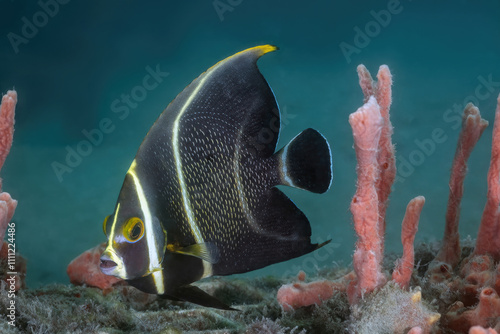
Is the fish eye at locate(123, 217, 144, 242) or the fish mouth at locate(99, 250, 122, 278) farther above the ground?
the fish eye at locate(123, 217, 144, 242)

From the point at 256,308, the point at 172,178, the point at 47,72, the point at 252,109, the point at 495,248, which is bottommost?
the point at 256,308

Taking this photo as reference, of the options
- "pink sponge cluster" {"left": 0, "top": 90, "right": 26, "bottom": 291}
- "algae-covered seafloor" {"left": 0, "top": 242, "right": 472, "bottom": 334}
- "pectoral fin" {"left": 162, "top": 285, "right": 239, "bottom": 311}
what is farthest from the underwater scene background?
"pectoral fin" {"left": 162, "top": 285, "right": 239, "bottom": 311}

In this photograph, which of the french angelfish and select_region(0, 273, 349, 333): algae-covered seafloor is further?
select_region(0, 273, 349, 333): algae-covered seafloor

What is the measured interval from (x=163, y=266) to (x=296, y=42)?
14.8 m

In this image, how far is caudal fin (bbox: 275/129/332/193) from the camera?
1092 mm

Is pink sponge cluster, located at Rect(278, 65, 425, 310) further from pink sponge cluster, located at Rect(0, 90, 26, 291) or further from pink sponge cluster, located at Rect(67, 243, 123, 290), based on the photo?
pink sponge cluster, located at Rect(0, 90, 26, 291)

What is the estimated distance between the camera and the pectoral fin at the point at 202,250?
106 cm

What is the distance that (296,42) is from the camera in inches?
581

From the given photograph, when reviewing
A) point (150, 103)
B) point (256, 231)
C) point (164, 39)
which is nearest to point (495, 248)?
point (256, 231)

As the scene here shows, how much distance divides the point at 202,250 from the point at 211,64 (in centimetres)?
1301

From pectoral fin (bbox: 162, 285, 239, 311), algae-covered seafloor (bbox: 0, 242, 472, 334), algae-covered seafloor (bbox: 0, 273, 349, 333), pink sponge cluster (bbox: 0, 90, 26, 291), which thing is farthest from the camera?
pink sponge cluster (bbox: 0, 90, 26, 291)

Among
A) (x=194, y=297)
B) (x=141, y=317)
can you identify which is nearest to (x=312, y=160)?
(x=194, y=297)

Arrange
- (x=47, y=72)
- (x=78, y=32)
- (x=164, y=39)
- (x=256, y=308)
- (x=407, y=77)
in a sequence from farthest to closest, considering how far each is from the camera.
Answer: (x=164, y=39), (x=78, y=32), (x=47, y=72), (x=407, y=77), (x=256, y=308)

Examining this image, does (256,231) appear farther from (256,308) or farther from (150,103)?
(150,103)
